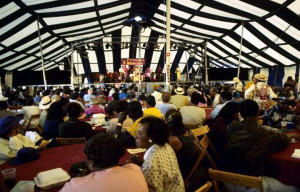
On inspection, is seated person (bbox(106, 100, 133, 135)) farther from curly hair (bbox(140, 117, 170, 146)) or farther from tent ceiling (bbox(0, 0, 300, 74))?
tent ceiling (bbox(0, 0, 300, 74))

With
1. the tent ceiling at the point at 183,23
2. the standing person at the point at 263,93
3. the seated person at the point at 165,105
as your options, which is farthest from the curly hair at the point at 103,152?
the tent ceiling at the point at 183,23

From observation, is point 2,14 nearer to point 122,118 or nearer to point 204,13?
point 122,118

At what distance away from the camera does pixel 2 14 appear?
24.2ft

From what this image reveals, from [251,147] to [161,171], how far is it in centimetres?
108

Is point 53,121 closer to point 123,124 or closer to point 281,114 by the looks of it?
point 123,124

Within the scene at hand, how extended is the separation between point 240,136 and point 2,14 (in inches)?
311

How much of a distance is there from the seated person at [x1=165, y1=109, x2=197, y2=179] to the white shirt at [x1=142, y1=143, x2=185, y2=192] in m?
0.59

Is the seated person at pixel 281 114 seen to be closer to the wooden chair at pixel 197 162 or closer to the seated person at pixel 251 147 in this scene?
the seated person at pixel 251 147

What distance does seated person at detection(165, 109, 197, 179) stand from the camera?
2.46m

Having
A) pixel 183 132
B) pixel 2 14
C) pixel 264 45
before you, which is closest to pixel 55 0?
pixel 2 14

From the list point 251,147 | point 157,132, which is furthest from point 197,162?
point 157,132

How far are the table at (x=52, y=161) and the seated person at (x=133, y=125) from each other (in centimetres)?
29

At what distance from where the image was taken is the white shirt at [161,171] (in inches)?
66.7

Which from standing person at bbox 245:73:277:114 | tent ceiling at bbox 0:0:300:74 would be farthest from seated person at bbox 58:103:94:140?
tent ceiling at bbox 0:0:300:74
